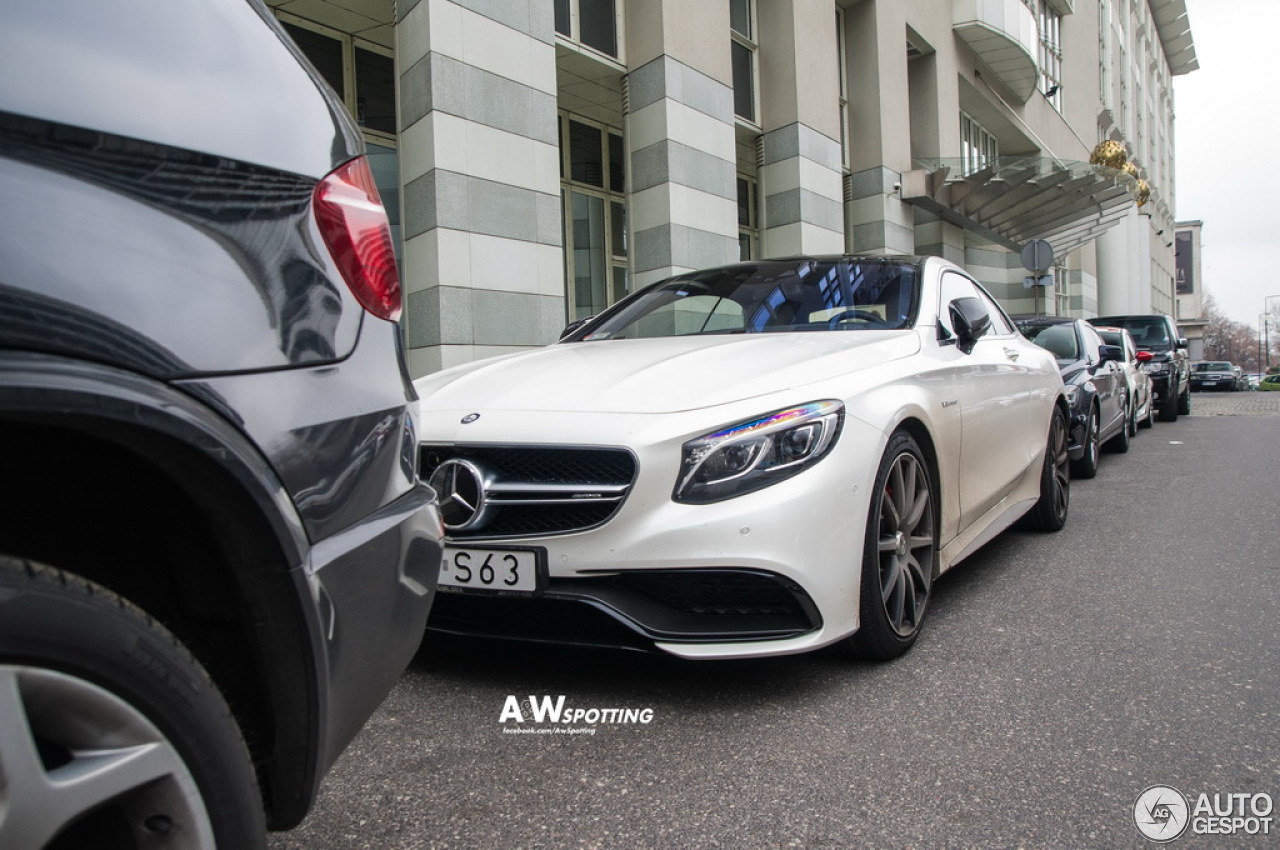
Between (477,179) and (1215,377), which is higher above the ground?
(477,179)

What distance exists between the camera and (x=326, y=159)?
148cm

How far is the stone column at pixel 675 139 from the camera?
11.8 metres

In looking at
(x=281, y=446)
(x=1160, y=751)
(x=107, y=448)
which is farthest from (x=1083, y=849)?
(x=107, y=448)

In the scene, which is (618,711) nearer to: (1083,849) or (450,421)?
(450,421)

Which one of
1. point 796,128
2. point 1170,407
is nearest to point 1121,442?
point 1170,407

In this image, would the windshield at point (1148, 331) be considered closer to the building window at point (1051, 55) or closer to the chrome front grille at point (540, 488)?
the chrome front grille at point (540, 488)

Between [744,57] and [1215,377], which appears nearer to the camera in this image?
[744,57]

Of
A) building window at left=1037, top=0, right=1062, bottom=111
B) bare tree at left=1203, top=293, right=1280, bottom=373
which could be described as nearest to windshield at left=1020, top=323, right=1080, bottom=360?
building window at left=1037, top=0, right=1062, bottom=111

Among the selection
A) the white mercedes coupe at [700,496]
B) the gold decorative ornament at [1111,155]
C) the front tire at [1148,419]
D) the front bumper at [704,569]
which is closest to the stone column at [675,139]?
the front tire at [1148,419]

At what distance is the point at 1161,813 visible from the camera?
2.06 meters

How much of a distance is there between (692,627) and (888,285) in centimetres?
203

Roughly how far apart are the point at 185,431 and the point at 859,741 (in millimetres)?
1891

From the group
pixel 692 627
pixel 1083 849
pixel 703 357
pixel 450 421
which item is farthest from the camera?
pixel 703 357

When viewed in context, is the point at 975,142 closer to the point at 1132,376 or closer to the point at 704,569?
the point at 1132,376
